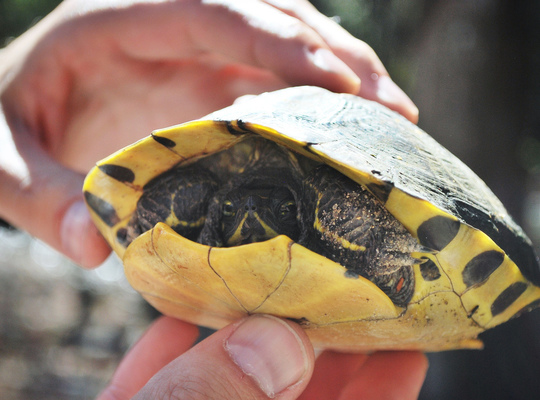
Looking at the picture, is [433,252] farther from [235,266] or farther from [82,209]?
[82,209]

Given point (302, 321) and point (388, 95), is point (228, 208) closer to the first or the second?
point (302, 321)

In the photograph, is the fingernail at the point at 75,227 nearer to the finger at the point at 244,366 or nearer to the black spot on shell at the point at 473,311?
the finger at the point at 244,366

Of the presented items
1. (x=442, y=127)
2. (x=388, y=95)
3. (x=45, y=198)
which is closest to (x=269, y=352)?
(x=45, y=198)

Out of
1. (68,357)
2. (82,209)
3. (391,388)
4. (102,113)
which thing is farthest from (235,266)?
(68,357)

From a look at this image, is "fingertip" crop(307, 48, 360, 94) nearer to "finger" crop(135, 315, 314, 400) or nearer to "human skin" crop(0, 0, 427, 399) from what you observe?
"human skin" crop(0, 0, 427, 399)

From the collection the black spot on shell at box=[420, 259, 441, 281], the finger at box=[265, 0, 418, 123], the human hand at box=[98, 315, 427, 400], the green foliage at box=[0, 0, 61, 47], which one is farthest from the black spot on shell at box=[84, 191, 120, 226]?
the green foliage at box=[0, 0, 61, 47]

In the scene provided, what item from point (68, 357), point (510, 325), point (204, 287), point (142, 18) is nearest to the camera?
point (204, 287)

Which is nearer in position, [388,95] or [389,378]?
[389,378]
